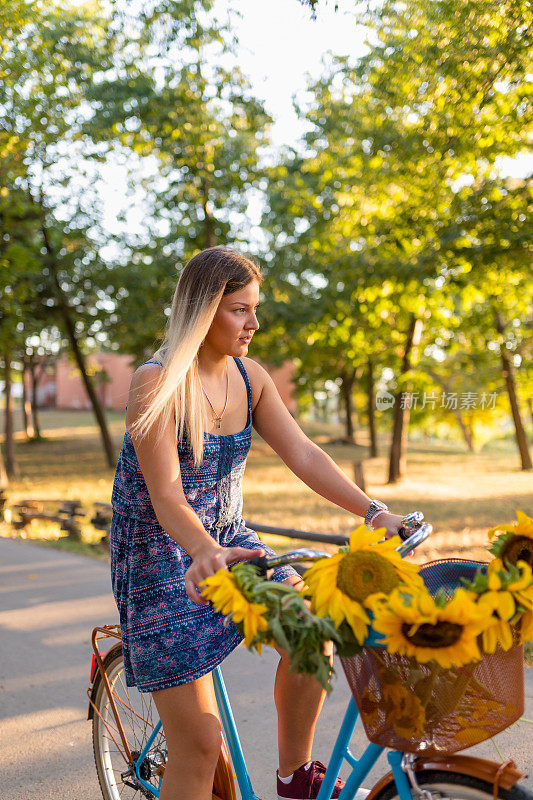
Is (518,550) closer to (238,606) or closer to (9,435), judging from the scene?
(238,606)

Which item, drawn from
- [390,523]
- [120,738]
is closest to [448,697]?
[390,523]

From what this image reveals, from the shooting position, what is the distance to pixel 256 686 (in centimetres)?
432

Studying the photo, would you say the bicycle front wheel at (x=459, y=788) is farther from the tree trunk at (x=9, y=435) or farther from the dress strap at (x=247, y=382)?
the tree trunk at (x=9, y=435)

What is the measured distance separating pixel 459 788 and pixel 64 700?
3.22 meters

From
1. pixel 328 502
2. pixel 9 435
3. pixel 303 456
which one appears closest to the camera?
pixel 303 456

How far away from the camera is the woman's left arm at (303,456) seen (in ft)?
7.54

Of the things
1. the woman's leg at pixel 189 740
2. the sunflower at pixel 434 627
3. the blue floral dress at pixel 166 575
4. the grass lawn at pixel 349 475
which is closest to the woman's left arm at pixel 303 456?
the blue floral dress at pixel 166 575

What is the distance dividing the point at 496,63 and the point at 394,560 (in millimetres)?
7676

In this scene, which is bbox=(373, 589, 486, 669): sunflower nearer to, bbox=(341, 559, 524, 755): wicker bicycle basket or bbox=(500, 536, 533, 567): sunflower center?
bbox=(341, 559, 524, 755): wicker bicycle basket

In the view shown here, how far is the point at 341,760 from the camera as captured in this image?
6.19 ft

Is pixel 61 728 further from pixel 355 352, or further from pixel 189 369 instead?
pixel 355 352

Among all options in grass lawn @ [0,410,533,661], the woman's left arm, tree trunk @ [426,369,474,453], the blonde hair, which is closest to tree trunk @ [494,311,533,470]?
grass lawn @ [0,410,533,661]

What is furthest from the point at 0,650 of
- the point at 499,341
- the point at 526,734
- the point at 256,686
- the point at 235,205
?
the point at 499,341

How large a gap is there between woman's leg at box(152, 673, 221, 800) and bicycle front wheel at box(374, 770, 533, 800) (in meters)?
0.56
